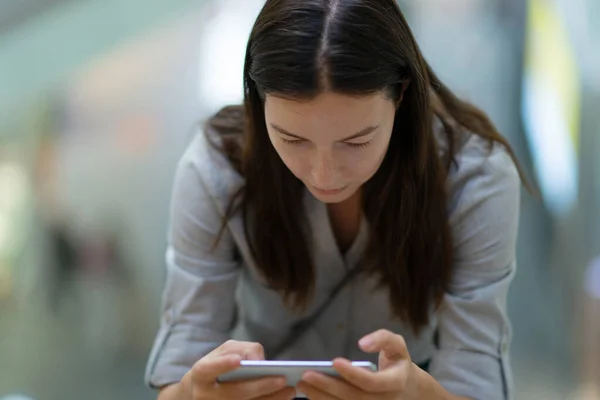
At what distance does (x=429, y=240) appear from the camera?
98 centimetres

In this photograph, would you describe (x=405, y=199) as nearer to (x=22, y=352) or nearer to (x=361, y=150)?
(x=361, y=150)

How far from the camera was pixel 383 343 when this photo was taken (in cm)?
80

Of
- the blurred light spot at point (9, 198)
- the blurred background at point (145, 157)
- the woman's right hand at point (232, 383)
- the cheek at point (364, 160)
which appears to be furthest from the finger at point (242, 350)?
the blurred light spot at point (9, 198)

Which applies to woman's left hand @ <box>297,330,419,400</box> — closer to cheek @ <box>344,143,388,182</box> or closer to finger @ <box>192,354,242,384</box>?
finger @ <box>192,354,242,384</box>

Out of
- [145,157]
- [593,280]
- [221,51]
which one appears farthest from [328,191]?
[221,51]

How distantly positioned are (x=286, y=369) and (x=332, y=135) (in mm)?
268

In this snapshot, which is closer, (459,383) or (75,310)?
(459,383)

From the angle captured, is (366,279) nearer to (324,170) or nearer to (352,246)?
(352,246)

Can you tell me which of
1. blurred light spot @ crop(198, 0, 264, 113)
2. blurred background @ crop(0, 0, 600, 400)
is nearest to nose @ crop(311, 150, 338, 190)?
blurred background @ crop(0, 0, 600, 400)

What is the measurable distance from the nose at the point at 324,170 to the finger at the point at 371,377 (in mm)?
207

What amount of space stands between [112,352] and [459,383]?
1.09 m

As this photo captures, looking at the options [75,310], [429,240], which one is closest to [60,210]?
[75,310]

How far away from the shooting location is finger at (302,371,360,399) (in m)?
0.78

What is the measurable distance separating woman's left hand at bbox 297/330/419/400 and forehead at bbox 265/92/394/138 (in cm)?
24
